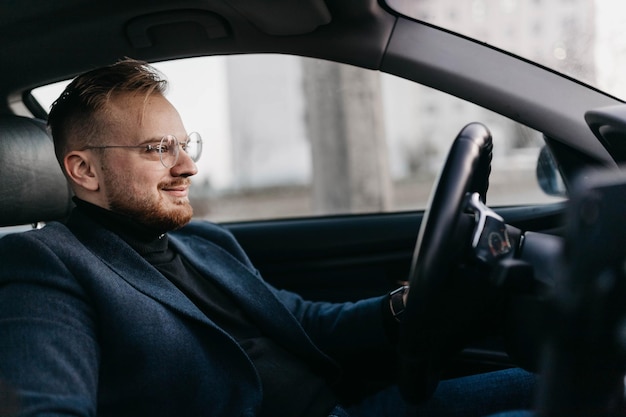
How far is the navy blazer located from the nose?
0.75ft

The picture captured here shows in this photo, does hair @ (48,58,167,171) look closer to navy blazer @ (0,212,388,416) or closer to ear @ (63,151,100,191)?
ear @ (63,151,100,191)

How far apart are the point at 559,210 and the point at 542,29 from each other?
38.3 inches

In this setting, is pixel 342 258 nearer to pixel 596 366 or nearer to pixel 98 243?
pixel 98 243

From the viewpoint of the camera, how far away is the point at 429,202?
3.96 ft

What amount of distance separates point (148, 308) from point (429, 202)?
2.14ft

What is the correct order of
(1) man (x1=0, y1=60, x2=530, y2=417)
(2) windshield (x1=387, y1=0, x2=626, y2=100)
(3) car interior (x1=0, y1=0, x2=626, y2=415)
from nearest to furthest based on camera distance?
1. (3) car interior (x1=0, y1=0, x2=626, y2=415)
2. (1) man (x1=0, y1=60, x2=530, y2=417)
3. (2) windshield (x1=387, y1=0, x2=626, y2=100)

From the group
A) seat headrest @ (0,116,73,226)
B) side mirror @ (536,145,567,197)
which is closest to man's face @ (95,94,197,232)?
seat headrest @ (0,116,73,226)

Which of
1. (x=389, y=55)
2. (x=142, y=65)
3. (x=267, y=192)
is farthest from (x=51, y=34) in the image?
(x=267, y=192)

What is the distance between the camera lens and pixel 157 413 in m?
1.43

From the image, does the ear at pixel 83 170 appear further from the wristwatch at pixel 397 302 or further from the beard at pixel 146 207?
the wristwatch at pixel 397 302

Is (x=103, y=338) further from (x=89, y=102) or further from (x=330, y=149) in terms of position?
(x=330, y=149)

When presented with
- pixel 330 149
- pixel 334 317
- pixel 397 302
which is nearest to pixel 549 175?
pixel 397 302

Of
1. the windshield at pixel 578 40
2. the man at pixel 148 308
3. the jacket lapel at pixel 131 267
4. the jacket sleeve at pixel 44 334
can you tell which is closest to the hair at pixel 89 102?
the man at pixel 148 308

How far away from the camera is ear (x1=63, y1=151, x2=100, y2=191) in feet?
5.52
